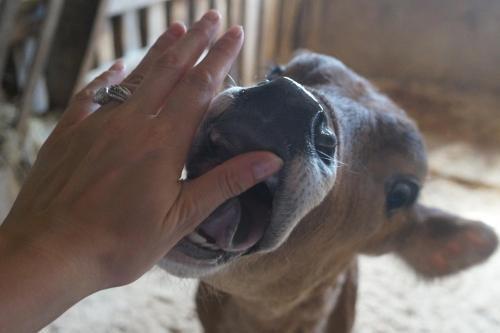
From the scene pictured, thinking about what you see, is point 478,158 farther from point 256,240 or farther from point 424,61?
point 256,240

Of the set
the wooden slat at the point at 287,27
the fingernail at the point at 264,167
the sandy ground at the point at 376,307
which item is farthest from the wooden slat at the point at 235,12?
the fingernail at the point at 264,167

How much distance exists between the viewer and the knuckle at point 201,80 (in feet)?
4.05

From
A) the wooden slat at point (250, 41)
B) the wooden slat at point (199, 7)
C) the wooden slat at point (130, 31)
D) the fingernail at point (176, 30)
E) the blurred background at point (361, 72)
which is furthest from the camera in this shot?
the wooden slat at point (250, 41)

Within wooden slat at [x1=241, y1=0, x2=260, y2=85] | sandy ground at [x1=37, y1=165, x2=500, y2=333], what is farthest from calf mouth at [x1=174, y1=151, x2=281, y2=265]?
wooden slat at [x1=241, y1=0, x2=260, y2=85]

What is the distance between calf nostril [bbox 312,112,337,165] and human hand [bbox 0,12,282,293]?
0.27 metres

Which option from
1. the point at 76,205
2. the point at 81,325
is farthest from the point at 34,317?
the point at 81,325

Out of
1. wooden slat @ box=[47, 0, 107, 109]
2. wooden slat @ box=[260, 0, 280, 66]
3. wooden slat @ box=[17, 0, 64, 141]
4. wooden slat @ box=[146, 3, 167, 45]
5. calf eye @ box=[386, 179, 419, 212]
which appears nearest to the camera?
calf eye @ box=[386, 179, 419, 212]

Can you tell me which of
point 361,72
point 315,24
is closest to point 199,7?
point 315,24

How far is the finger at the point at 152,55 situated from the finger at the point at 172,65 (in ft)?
0.43

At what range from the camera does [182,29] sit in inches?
62.7

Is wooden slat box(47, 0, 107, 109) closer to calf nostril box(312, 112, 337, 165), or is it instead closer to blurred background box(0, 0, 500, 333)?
blurred background box(0, 0, 500, 333)

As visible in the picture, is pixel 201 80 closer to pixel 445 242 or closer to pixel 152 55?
pixel 152 55

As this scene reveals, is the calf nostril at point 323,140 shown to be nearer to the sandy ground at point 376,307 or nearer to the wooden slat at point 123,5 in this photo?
the sandy ground at point 376,307

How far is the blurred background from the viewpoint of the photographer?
3.27 m
